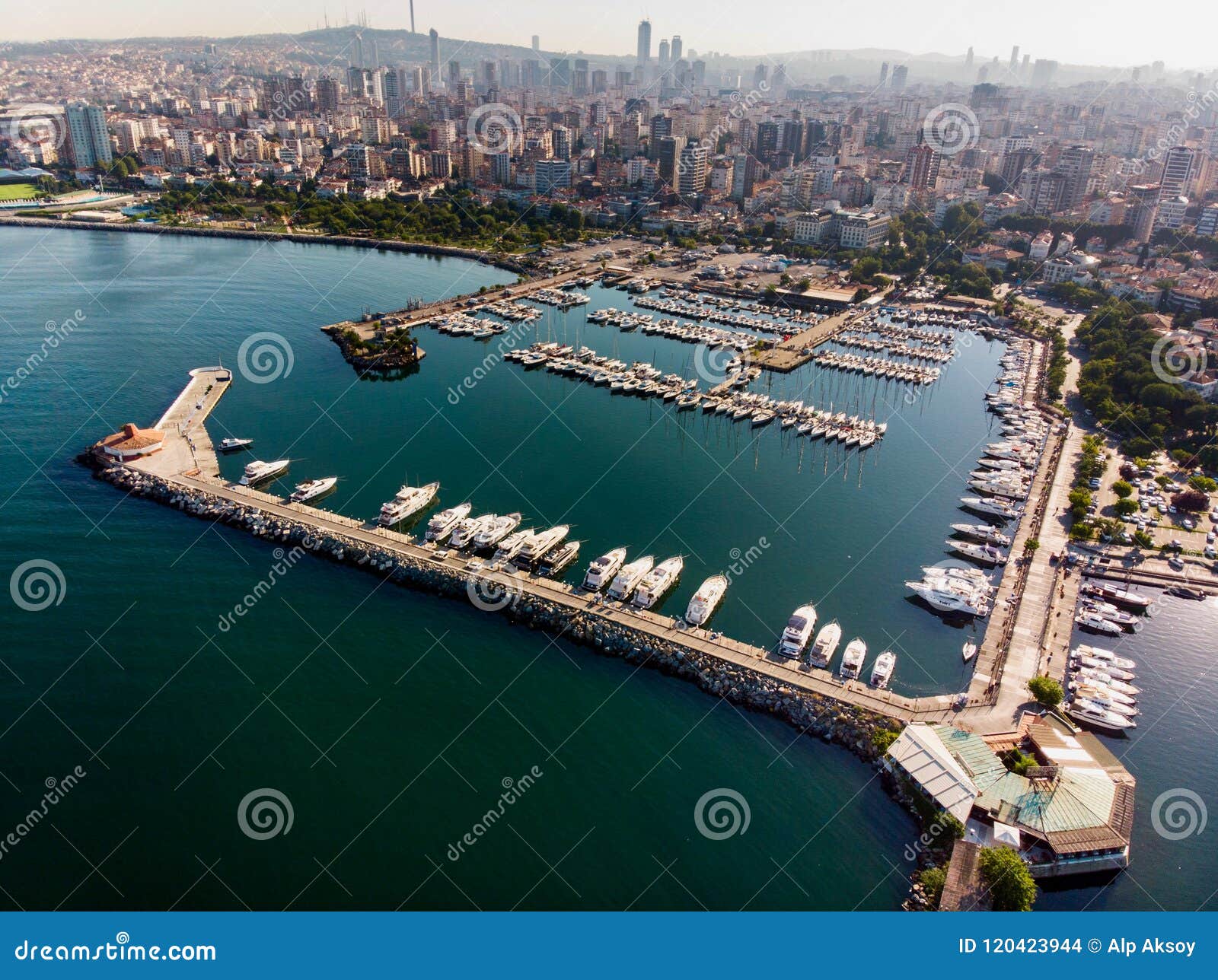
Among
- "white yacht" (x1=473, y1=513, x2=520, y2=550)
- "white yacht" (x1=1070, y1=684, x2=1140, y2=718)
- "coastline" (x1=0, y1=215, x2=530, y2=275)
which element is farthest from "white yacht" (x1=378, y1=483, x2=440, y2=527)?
"coastline" (x1=0, y1=215, x2=530, y2=275)

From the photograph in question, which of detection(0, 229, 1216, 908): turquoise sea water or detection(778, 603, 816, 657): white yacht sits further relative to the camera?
detection(778, 603, 816, 657): white yacht

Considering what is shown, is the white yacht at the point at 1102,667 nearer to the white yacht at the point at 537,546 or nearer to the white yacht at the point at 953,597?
the white yacht at the point at 953,597

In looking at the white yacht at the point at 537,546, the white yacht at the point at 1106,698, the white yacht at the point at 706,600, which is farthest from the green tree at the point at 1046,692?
the white yacht at the point at 537,546

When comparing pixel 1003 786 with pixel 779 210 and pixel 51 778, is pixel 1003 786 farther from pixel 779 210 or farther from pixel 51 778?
pixel 779 210

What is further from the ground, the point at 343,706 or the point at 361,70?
the point at 361,70

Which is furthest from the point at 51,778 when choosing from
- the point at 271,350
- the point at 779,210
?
the point at 779,210

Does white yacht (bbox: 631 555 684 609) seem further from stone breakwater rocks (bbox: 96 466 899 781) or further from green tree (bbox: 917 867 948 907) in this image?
green tree (bbox: 917 867 948 907)
